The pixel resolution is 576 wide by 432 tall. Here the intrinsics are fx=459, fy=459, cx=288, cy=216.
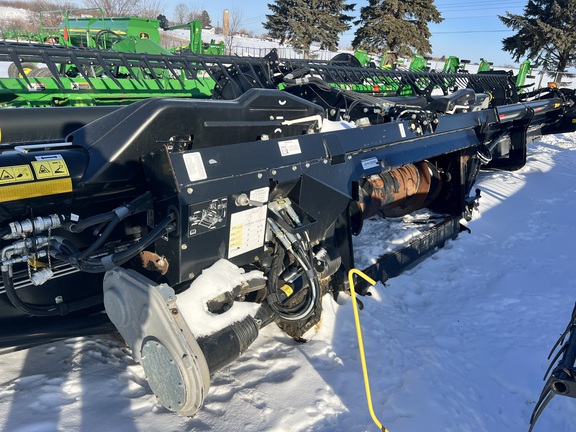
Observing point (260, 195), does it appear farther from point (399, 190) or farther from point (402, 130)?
point (399, 190)

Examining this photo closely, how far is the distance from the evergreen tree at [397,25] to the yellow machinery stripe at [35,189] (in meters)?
31.3

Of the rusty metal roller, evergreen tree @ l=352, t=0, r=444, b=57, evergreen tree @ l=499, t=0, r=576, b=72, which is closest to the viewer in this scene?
the rusty metal roller

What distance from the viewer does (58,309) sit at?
2.31 m

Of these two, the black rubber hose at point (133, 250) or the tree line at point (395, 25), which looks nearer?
the black rubber hose at point (133, 250)

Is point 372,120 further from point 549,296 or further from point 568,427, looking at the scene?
point 568,427

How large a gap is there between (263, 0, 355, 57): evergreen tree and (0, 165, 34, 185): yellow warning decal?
32718mm

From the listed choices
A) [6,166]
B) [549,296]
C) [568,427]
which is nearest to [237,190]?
[6,166]

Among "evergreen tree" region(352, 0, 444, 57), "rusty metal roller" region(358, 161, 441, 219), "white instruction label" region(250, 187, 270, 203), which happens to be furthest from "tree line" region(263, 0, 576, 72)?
"white instruction label" region(250, 187, 270, 203)

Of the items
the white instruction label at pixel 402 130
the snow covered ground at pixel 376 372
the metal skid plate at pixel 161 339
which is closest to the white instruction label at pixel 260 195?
the metal skid plate at pixel 161 339

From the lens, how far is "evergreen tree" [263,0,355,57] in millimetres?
32531

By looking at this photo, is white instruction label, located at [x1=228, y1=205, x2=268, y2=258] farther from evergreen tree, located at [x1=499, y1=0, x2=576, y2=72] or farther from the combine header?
evergreen tree, located at [x1=499, y1=0, x2=576, y2=72]

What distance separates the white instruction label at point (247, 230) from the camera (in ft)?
7.46

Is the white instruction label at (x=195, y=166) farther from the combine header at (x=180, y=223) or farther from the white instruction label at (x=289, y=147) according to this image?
the white instruction label at (x=289, y=147)

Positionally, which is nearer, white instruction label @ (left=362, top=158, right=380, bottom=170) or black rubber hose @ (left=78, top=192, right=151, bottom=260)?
black rubber hose @ (left=78, top=192, right=151, bottom=260)
